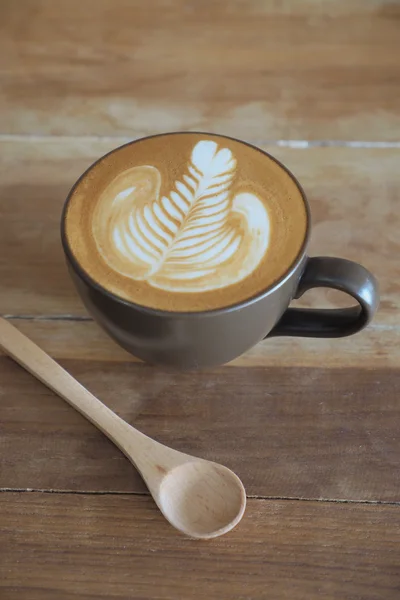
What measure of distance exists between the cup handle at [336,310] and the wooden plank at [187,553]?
0.14 meters

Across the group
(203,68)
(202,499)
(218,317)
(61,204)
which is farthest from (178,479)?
(203,68)

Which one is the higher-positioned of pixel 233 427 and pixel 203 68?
pixel 203 68

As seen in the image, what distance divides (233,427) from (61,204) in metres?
0.30

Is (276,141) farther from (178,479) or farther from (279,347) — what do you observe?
(178,479)

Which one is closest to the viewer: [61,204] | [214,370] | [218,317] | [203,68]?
[218,317]

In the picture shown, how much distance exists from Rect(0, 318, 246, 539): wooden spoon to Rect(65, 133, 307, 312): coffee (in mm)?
115

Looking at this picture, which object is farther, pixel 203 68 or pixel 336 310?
pixel 203 68

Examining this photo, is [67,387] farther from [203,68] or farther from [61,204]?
[203,68]

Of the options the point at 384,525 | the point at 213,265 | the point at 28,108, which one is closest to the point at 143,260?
the point at 213,265

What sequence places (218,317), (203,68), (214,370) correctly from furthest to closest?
(203,68) < (214,370) < (218,317)

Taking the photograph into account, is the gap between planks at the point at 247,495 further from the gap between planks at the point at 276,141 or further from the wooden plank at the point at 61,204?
the gap between planks at the point at 276,141

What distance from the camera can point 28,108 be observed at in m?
0.82

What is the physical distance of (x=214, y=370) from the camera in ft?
2.00

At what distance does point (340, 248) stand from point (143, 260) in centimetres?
24
